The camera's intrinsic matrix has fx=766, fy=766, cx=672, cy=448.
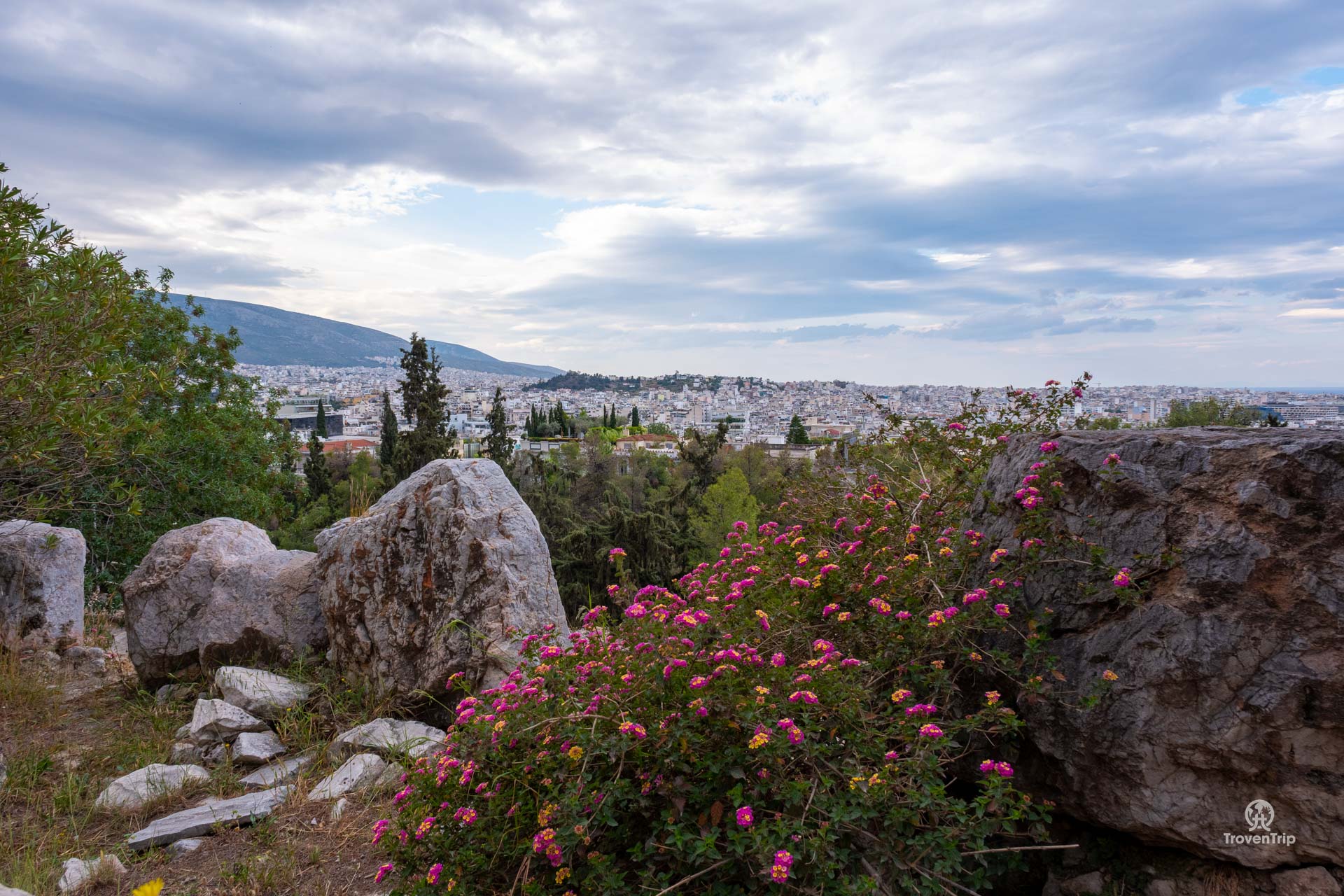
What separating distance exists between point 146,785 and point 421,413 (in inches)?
870

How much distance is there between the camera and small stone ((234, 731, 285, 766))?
4836 millimetres

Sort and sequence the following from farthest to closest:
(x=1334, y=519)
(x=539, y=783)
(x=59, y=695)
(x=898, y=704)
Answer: (x=59, y=695) → (x=898, y=704) → (x=539, y=783) → (x=1334, y=519)

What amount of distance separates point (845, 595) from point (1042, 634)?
2.57 ft

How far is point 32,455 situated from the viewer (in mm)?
4855

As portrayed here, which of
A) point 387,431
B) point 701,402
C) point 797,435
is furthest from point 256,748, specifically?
point 701,402

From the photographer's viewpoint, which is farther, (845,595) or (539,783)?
(845,595)

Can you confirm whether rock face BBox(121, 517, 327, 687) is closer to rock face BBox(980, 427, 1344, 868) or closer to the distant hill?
rock face BBox(980, 427, 1344, 868)

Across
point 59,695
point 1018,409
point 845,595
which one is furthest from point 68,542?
point 1018,409

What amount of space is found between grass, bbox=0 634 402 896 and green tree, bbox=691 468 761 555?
24798mm

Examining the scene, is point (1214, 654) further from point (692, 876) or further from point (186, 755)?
point (186, 755)

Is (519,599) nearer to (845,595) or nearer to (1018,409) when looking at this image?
(845,595)

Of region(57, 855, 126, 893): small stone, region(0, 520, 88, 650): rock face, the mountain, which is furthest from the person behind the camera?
the mountain

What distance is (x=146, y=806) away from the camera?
4.30 meters

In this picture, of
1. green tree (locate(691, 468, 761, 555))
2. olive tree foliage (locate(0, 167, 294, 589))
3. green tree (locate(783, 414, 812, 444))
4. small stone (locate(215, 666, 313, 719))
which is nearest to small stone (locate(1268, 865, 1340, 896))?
small stone (locate(215, 666, 313, 719))
